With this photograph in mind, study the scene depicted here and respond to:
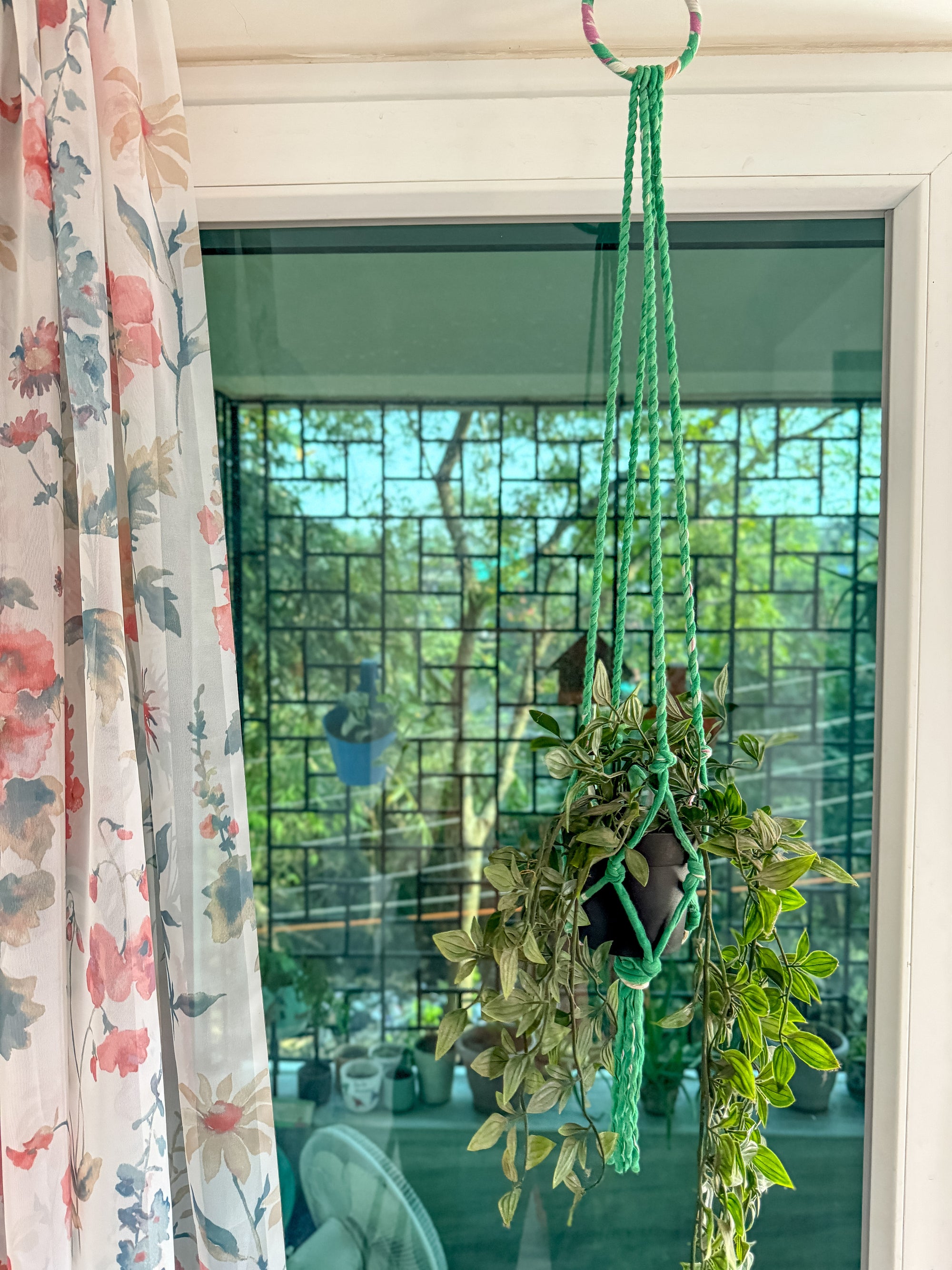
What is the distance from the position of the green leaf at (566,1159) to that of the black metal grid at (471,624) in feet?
0.95

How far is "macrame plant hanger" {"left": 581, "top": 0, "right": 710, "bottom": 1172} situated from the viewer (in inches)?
27.6

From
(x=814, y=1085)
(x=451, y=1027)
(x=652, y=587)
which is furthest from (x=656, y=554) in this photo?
(x=814, y=1085)

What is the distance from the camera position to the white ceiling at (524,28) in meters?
0.85

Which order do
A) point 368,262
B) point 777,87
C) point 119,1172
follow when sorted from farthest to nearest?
point 368,262 → point 777,87 → point 119,1172

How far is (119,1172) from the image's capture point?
0.76 m

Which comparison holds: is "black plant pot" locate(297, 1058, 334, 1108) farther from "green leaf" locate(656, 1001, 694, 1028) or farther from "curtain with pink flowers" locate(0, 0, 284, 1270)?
"green leaf" locate(656, 1001, 694, 1028)

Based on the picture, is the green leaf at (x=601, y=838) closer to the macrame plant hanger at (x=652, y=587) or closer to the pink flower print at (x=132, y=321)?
the macrame plant hanger at (x=652, y=587)

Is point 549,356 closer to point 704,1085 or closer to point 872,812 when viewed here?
point 872,812

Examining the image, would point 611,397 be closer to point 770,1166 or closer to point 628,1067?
point 628,1067

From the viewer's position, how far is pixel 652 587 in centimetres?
77

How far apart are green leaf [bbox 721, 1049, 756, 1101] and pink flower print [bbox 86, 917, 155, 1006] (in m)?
0.58

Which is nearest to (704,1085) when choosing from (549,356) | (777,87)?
(549,356)

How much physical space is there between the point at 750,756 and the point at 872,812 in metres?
0.29

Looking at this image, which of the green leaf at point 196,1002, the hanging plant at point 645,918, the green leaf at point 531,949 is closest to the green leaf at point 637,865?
the hanging plant at point 645,918
